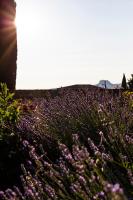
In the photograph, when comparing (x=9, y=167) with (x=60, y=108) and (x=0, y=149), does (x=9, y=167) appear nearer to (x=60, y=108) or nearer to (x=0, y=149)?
(x=0, y=149)

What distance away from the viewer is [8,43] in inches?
435

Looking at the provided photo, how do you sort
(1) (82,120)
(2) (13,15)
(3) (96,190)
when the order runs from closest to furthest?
1. (3) (96,190)
2. (1) (82,120)
3. (2) (13,15)

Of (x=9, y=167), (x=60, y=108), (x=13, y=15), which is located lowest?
(x=9, y=167)

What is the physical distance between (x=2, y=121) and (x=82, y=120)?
3.55 ft

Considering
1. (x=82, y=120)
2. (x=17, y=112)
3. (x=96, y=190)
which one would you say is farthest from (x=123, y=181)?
(x=17, y=112)

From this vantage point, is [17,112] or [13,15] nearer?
[17,112]

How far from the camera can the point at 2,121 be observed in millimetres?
4922

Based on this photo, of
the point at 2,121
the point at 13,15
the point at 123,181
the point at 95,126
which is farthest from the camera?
the point at 13,15

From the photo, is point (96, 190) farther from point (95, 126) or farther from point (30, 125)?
point (30, 125)

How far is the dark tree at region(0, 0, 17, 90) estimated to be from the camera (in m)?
10.9

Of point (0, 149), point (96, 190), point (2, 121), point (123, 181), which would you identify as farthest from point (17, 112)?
point (96, 190)

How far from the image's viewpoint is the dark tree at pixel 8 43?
10.9m

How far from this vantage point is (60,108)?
4.95 m

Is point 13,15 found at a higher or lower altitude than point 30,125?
→ higher
